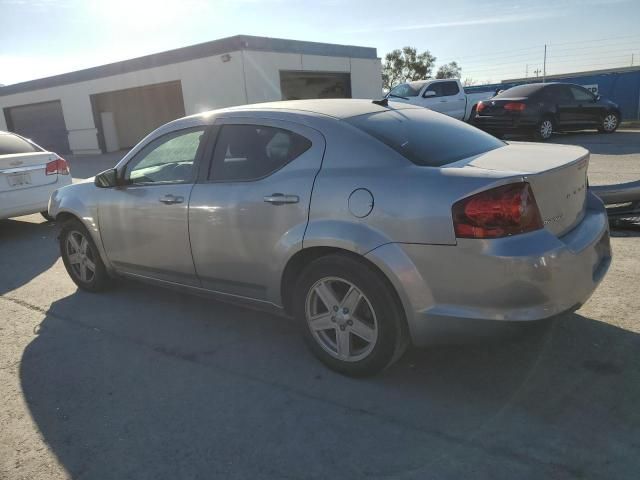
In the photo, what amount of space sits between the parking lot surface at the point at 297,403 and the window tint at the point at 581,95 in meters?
12.6

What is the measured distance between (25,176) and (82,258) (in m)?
3.44

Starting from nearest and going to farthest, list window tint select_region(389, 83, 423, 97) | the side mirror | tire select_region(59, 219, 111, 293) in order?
Result: the side mirror → tire select_region(59, 219, 111, 293) → window tint select_region(389, 83, 423, 97)

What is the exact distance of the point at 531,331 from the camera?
107 inches

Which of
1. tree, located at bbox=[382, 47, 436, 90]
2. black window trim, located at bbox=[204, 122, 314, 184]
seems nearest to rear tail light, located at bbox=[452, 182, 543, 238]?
black window trim, located at bbox=[204, 122, 314, 184]

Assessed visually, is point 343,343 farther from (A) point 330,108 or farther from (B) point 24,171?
(B) point 24,171

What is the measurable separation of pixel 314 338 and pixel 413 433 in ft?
2.98

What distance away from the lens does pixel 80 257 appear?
508 centimetres

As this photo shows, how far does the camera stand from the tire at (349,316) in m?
2.95

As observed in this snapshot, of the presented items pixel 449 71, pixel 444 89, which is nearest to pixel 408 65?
pixel 449 71

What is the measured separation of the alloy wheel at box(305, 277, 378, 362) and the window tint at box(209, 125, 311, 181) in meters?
0.85

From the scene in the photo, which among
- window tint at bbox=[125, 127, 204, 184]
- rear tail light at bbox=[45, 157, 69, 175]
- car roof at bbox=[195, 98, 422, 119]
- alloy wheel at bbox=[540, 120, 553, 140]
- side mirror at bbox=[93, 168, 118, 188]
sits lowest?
alloy wheel at bbox=[540, 120, 553, 140]

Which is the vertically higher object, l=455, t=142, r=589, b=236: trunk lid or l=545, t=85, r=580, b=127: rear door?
l=455, t=142, r=589, b=236: trunk lid

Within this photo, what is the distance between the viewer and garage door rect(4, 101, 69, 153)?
27594 millimetres

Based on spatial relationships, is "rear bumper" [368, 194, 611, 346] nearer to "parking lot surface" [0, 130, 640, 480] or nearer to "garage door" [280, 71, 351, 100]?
Result: "parking lot surface" [0, 130, 640, 480]
